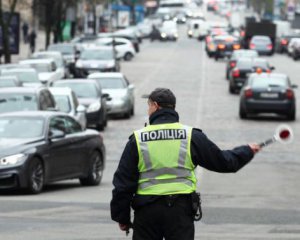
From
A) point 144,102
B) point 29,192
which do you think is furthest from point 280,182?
point 144,102

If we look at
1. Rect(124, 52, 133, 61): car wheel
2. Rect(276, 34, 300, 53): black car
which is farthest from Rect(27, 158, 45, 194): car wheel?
Rect(276, 34, 300, 53): black car

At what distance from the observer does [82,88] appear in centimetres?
3612

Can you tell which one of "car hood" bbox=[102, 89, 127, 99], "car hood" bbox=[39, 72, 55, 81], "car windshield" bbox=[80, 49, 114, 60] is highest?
"car hood" bbox=[102, 89, 127, 99]

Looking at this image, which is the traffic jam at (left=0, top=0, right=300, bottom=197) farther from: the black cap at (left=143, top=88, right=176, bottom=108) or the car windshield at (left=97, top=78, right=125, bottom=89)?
the black cap at (left=143, top=88, right=176, bottom=108)

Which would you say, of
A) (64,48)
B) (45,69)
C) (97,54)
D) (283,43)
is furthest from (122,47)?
(45,69)

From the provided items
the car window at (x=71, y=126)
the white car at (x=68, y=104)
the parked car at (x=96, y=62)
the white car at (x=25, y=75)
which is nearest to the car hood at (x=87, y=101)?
the white car at (x=68, y=104)

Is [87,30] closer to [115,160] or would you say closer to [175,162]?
[115,160]

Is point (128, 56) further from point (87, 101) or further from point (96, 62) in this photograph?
point (87, 101)

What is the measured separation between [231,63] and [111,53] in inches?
197

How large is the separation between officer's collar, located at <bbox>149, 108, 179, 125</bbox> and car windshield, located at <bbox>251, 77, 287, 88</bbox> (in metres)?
29.2

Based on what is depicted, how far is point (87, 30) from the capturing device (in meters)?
114

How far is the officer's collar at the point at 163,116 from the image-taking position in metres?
8.25

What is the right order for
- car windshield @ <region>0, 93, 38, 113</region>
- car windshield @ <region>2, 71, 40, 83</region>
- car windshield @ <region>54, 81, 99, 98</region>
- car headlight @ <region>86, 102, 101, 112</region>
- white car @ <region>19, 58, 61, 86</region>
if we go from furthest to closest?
white car @ <region>19, 58, 61, 86</region> < car windshield @ <region>2, 71, 40, 83</region> < car windshield @ <region>54, 81, 99, 98</region> < car headlight @ <region>86, 102, 101, 112</region> < car windshield @ <region>0, 93, 38, 113</region>

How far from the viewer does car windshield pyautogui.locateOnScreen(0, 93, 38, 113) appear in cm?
2794
